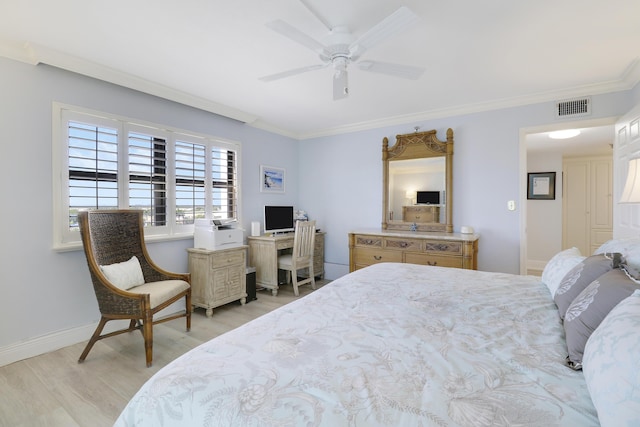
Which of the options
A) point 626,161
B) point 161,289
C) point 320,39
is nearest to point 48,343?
point 161,289

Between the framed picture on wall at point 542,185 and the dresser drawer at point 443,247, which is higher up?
the framed picture on wall at point 542,185

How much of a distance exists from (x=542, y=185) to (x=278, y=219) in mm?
5002

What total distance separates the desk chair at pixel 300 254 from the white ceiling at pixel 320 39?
1.66 m

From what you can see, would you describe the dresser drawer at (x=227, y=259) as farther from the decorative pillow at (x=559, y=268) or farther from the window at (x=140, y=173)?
the decorative pillow at (x=559, y=268)

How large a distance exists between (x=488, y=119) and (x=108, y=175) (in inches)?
165

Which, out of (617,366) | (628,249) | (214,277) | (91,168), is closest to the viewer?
(617,366)

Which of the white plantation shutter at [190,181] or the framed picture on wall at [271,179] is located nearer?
the white plantation shutter at [190,181]

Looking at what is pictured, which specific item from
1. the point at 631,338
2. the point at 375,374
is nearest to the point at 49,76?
the point at 375,374

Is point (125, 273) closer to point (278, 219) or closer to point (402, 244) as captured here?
point (278, 219)

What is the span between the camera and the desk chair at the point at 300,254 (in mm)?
3943

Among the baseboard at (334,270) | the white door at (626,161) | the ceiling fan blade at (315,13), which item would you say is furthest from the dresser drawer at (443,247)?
the ceiling fan blade at (315,13)

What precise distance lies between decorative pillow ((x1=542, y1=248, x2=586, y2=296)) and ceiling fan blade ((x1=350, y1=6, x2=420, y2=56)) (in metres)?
1.61

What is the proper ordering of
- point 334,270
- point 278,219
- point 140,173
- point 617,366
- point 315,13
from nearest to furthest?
point 617,366 → point 315,13 → point 140,173 → point 278,219 → point 334,270

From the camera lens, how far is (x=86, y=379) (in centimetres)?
205
